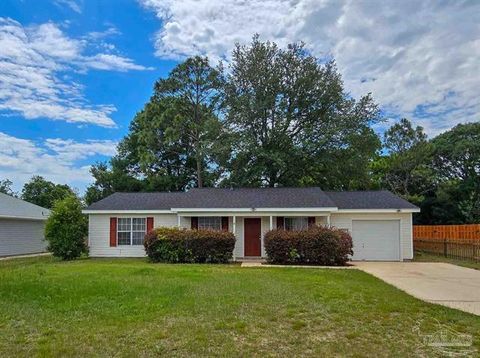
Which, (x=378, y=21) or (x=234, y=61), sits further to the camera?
(x=234, y=61)

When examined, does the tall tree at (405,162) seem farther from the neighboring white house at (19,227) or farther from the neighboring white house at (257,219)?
the neighboring white house at (19,227)

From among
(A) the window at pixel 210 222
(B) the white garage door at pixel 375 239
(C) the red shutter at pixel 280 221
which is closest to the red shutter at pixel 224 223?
(A) the window at pixel 210 222

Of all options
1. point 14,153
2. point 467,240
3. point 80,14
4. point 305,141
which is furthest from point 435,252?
point 14,153

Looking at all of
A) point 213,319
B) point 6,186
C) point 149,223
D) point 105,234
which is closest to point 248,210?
point 149,223

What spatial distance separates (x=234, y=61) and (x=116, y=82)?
974 centimetres

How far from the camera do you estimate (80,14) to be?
48.4 ft

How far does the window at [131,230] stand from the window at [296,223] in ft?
22.6

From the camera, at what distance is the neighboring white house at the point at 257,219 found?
2012 cm

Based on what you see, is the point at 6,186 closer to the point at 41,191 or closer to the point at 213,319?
the point at 41,191

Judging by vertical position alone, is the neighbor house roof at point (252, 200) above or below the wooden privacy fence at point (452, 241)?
above

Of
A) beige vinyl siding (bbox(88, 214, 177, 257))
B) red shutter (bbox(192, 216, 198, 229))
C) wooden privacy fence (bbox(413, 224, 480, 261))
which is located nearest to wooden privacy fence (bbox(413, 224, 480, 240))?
wooden privacy fence (bbox(413, 224, 480, 261))

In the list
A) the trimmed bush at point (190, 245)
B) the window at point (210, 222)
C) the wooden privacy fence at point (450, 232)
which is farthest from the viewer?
the window at point (210, 222)

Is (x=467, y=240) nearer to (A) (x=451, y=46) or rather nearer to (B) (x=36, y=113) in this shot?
(A) (x=451, y=46)

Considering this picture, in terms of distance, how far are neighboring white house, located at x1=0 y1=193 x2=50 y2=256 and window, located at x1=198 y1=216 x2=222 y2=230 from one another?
765 centimetres
